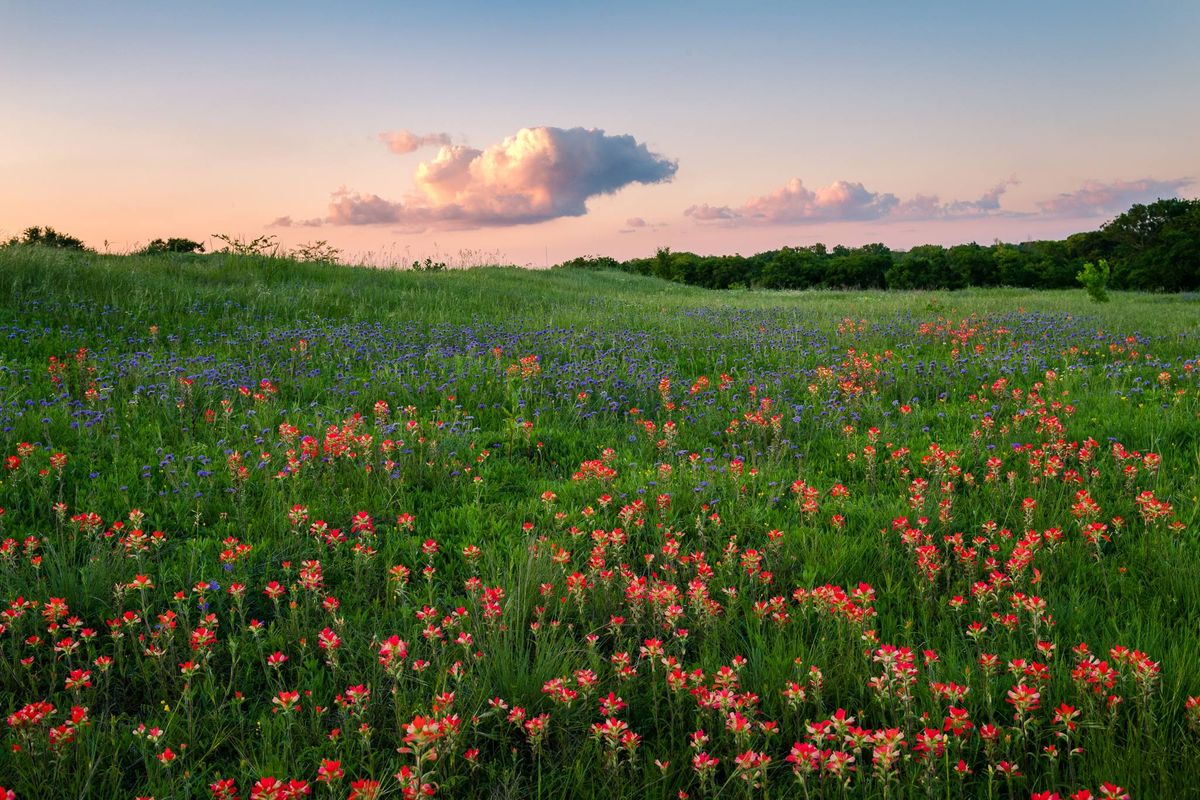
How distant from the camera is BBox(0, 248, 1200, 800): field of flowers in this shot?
2.26 m

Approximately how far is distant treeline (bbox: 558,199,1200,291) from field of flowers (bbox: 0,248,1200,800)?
3989 cm

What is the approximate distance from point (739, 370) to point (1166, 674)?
21.1ft

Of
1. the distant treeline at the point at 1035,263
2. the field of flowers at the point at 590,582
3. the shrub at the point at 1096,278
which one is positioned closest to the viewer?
the field of flowers at the point at 590,582

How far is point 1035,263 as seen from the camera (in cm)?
5584

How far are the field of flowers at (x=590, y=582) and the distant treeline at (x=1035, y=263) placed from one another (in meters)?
39.9

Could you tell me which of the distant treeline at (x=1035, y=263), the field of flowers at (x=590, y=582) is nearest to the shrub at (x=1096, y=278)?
the field of flowers at (x=590, y=582)

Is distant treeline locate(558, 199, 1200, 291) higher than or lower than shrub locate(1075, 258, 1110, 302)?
higher

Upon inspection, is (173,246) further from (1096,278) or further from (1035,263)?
(1035,263)

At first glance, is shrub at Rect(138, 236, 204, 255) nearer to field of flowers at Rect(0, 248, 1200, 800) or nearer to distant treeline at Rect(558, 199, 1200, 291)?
field of flowers at Rect(0, 248, 1200, 800)

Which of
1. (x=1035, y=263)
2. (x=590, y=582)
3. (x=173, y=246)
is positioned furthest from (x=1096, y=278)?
(x=1035, y=263)

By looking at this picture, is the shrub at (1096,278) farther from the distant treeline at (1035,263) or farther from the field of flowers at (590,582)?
the distant treeline at (1035,263)

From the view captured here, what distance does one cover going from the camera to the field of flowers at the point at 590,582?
226 centimetres

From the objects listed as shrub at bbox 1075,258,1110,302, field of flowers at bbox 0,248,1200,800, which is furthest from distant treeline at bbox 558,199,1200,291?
field of flowers at bbox 0,248,1200,800

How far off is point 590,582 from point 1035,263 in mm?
64493
